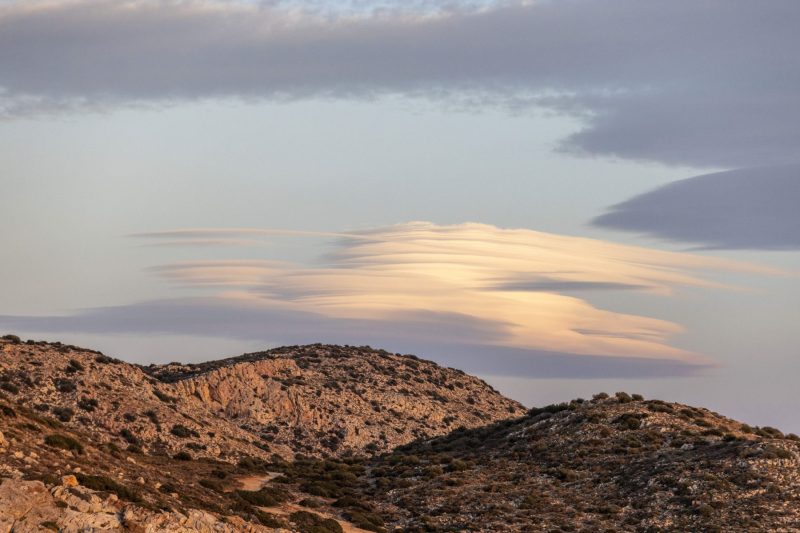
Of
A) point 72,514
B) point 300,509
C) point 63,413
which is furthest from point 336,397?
point 72,514

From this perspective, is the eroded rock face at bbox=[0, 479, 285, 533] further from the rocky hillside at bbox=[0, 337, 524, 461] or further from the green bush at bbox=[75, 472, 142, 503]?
the rocky hillside at bbox=[0, 337, 524, 461]

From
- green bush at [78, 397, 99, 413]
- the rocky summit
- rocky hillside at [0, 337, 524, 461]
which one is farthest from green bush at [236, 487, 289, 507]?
green bush at [78, 397, 99, 413]

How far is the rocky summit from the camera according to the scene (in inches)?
2167

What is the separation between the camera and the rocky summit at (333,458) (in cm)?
5503

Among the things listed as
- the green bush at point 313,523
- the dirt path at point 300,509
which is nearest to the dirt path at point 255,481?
the dirt path at point 300,509

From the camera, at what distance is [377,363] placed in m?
141

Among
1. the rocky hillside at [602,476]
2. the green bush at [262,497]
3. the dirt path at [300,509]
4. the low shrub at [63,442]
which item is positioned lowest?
the dirt path at [300,509]

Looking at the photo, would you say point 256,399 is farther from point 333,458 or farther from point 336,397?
point 333,458

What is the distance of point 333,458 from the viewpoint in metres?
109

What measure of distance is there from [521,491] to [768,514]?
1883cm

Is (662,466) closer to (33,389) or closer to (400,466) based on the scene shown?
(400,466)

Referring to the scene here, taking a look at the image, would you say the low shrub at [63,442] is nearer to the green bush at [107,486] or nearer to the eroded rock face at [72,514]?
the green bush at [107,486]

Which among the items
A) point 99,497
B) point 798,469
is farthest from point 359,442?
point 99,497

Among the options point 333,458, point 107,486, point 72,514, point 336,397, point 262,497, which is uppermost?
point 336,397
